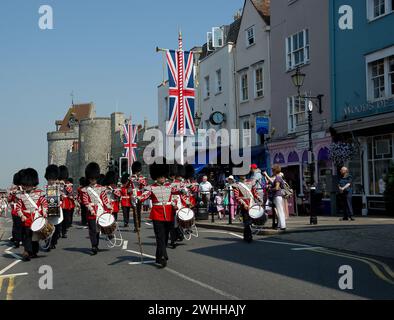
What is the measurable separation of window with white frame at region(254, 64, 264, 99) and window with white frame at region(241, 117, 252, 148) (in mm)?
1884

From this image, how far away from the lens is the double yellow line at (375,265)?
897 centimetres

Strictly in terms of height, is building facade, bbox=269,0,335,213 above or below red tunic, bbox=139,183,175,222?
above

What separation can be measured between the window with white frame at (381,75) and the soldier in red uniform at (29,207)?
46.6ft

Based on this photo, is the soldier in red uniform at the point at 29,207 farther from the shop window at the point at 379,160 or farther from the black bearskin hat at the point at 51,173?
the shop window at the point at 379,160

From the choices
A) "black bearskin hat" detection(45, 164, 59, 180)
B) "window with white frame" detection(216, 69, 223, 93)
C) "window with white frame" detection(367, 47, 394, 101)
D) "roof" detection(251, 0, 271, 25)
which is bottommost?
"black bearskin hat" detection(45, 164, 59, 180)

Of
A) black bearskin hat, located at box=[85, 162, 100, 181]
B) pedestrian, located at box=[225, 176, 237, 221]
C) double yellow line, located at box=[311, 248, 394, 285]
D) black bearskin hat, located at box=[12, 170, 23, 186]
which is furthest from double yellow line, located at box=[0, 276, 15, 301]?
pedestrian, located at box=[225, 176, 237, 221]

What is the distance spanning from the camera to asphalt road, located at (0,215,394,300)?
7.95 m

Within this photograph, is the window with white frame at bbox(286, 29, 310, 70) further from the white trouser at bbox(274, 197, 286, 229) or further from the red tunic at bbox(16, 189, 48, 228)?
the red tunic at bbox(16, 189, 48, 228)

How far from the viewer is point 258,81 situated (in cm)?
3130

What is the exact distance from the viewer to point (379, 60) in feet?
71.5

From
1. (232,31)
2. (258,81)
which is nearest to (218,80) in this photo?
(232,31)
